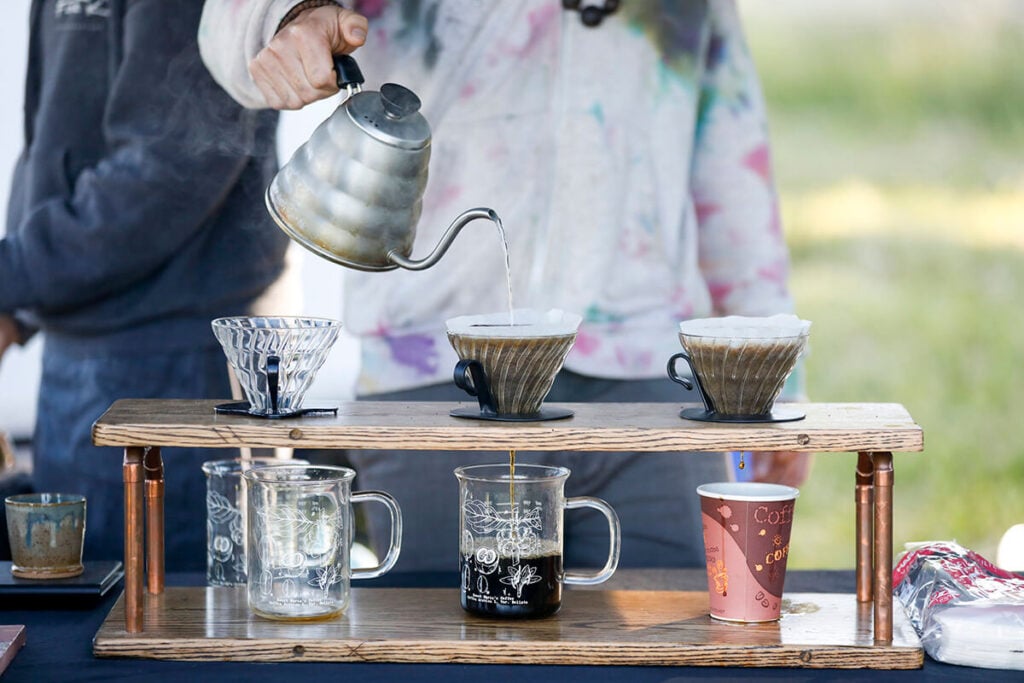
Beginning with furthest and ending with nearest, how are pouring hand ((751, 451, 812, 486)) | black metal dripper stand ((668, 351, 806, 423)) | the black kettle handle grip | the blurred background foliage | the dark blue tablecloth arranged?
the blurred background foliage < pouring hand ((751, 451, 812, 486)) < the black kettle handle grip < black metal dripper stand ((668, 351, 806, 423)) < the dark blue tablecloth

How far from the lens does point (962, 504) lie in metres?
3.10

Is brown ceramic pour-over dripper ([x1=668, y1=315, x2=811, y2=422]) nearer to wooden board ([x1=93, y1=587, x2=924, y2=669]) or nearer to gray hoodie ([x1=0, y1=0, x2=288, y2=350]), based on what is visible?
wooden board ([x1=93, y1=587, x2=924, y2=669])

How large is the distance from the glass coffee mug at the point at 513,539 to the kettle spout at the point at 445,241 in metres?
0.21

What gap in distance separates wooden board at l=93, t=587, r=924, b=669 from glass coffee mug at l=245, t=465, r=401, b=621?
2 centimetres

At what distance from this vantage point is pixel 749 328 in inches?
52.0

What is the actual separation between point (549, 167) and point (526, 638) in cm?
87

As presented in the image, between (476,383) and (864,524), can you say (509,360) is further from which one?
(864,524)

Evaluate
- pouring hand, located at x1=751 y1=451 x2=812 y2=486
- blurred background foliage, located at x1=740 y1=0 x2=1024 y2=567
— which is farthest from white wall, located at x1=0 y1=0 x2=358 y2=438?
blurred background foliage, located at x1=740 y1=0 x2=1024 y2=567

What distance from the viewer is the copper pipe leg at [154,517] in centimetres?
137

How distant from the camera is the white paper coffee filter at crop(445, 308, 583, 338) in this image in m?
1.26

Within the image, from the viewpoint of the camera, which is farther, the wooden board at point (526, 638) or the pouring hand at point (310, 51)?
the pouring hand at point (310, 51)

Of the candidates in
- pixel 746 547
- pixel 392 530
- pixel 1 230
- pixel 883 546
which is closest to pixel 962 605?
pixel 883 546

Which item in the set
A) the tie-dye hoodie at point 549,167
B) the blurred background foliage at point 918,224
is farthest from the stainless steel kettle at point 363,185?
the blurred background foliage at point 918,224

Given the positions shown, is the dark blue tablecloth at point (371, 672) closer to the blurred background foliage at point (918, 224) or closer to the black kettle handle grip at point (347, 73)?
the black kettle handle grip at point (347, 73)
